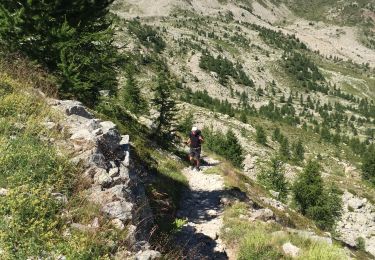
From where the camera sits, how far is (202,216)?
55.6 ft

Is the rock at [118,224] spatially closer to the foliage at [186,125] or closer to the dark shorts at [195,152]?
the dark shorts at [195,152]

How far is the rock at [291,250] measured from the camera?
39.6ft

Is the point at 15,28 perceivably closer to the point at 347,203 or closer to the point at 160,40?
the point at 347,203

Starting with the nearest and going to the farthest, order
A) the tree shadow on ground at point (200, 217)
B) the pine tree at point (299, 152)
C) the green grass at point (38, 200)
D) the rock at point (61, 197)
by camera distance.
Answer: the green grass at point (38, 200) → the rock at point (61, 197) → the tree shadow on ground at point (200, 217) → the pine tree at point (299, 152)

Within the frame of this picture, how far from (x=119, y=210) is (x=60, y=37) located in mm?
9372

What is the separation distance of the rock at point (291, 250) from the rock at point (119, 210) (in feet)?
18.9

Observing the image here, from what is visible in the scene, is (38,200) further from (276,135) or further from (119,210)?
(276,135)

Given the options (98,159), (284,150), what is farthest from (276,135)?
(98,159)

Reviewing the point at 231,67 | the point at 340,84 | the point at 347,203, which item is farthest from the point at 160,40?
the point at 347,203

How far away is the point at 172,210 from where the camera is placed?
54.0ft

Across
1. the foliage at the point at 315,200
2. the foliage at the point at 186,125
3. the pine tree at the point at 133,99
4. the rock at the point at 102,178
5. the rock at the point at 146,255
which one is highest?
the rock at the point at 102,178

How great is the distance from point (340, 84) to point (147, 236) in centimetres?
18534

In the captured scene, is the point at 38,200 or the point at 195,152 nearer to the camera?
the point at 38,200

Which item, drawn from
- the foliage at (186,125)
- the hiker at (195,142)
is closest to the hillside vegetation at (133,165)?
the hiker at (195,142)
